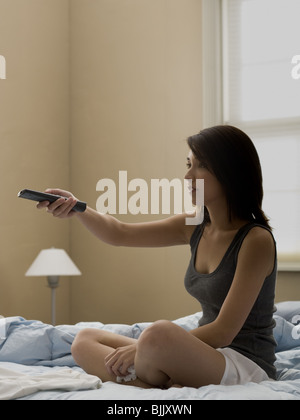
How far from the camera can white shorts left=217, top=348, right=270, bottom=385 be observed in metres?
1.31

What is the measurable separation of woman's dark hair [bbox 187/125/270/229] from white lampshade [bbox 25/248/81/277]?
1.79m

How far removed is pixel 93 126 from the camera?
380 cm

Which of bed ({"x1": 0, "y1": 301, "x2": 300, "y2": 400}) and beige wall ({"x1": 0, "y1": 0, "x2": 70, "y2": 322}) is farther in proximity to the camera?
beige wall ({"x1": 0, "y1": 0, "x2": 70, "y2": 322})

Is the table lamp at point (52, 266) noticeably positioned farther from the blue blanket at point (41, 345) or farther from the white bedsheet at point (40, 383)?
the white bedsheet at point (40, 383)

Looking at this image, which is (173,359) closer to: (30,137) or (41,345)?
(41,345)

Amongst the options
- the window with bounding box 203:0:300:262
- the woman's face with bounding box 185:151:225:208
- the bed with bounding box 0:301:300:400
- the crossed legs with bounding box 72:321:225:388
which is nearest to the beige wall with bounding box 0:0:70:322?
the window with bounding box 203:0:300:262

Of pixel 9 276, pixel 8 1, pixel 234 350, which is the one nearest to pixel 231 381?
pixel 234 350

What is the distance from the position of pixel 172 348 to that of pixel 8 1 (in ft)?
8.94

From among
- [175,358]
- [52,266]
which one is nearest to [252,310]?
[175,358]

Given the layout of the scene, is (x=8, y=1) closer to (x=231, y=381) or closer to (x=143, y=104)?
(x=143, y=104)

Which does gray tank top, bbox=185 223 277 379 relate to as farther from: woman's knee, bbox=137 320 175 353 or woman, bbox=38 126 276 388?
woman's knee, bbox=137 320 175 353

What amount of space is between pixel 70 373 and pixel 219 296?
16.2 inches

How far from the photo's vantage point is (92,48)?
3.84 metres

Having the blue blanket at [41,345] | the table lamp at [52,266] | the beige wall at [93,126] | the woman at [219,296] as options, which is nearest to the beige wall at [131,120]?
the beige wall at [93,126]
